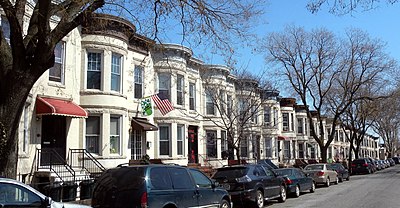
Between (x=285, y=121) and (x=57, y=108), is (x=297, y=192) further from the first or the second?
(x=285, y=121)

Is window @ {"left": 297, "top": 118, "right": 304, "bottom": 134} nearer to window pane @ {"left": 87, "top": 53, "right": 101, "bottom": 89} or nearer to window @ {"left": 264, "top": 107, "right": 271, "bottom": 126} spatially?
window @ {"left": 264, "top": 107, "right": 271, "bottom": 126}

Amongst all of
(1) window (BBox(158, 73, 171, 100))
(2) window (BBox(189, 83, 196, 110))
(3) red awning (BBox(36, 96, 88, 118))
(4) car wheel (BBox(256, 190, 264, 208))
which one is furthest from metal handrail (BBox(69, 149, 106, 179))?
(2) window (BBox(189, 83, 196, 110))

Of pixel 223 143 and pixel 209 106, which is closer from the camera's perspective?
pixel 209 106

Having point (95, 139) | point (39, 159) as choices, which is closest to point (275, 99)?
point (95, 139)

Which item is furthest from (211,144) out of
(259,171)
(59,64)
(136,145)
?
(59,64)

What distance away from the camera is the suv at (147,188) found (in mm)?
9109

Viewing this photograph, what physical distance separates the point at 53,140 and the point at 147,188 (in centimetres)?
1036

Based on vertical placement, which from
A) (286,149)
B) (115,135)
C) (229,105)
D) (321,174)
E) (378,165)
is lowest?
(378,165)

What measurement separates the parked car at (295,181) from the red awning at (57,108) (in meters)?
9.36

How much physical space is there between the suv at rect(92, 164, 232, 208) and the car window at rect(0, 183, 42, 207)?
2.04 meters

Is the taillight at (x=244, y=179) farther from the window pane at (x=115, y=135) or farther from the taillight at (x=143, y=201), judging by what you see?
the window pane at (x=115, y=135)

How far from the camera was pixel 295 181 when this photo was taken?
19.5 m

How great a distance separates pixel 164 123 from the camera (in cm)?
2508

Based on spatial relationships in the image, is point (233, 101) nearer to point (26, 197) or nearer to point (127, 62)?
point (127, 62)
